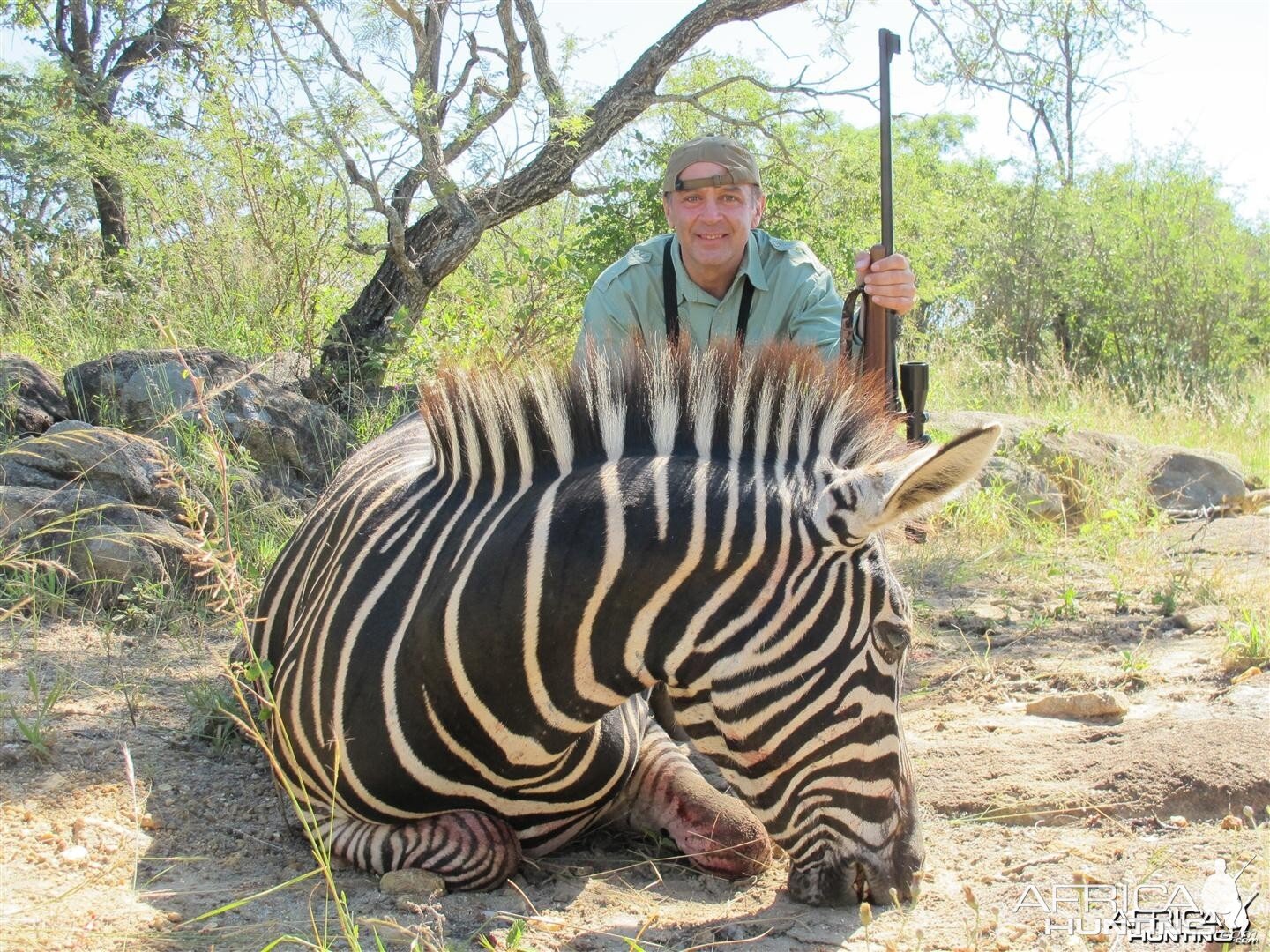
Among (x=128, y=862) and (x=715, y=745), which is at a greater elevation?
(x=715, y=745)

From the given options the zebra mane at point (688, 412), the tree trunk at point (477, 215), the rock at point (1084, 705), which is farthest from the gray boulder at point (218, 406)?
the rock at point (1084, 705)

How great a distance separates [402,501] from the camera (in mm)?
2922

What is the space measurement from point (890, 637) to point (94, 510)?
3.46m

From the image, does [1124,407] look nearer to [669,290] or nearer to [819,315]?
[819,315]

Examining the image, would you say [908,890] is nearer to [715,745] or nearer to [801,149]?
[715,745]

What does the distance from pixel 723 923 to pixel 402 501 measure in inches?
50.9

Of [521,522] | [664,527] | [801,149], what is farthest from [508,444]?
[801,149]

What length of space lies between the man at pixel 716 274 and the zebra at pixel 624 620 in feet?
6.96

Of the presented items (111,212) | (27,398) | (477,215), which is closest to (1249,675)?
(477,215)

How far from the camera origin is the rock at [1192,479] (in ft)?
26.0

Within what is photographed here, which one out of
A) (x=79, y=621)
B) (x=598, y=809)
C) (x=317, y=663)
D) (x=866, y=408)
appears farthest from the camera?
(x=79, y=621)

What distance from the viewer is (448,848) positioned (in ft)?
8.89

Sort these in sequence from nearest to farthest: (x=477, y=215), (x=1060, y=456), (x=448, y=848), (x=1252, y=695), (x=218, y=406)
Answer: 1. (x=448, y=848)
2. (x=1252, y=695)
3. (x=218, y=406)
4. (x=1060, y=456)
5. (x=477, y=215)

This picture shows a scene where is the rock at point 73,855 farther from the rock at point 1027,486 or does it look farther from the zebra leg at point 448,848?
the rock at point 1027,486
